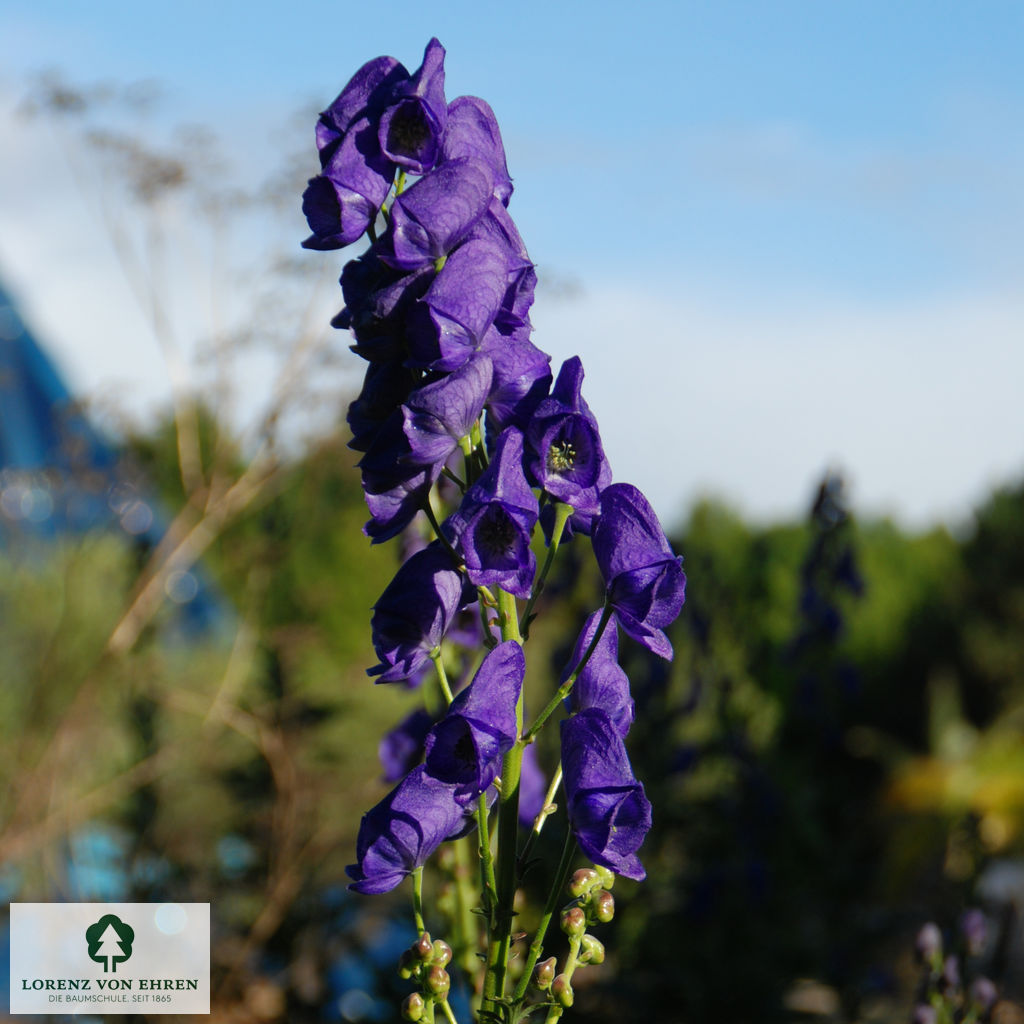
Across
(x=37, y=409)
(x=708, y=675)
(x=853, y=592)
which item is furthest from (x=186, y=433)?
(x=37, y=409)

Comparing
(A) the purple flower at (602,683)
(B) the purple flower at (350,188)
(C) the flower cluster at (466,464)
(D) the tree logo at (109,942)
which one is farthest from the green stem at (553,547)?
(D) the tree logo at (109,942)

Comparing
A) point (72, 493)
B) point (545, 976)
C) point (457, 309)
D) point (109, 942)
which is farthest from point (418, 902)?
point (72, 493)

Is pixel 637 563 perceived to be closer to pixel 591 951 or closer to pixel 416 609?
pixel 416 609

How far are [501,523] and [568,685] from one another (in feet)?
0.83

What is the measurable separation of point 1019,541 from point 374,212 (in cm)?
1022

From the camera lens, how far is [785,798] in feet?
15.5

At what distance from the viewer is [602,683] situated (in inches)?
51.6

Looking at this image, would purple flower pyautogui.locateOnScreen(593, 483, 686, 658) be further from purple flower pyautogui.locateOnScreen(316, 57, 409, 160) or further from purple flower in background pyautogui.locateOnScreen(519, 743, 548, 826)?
purple flower in background pyautogui.locateOnScreen(519, 743, 548, 826)

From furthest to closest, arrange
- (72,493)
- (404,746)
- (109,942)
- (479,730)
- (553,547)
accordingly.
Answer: (72,493) < (109,942) < (404,746) < (553,547) < (479,730)

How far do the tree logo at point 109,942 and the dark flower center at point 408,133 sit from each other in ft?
7.16

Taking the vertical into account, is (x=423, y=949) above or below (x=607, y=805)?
below

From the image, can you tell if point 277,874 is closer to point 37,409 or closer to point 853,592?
point 853,592

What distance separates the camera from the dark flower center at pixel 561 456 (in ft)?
3.94

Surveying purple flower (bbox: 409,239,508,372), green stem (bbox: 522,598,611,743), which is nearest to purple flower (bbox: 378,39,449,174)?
purple flower (bbox: 409,239,508,372)
